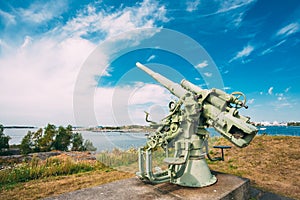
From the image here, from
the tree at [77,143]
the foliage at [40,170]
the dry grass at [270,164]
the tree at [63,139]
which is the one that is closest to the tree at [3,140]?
the tree at [63,139]

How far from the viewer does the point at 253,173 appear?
280 inches

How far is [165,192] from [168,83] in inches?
107

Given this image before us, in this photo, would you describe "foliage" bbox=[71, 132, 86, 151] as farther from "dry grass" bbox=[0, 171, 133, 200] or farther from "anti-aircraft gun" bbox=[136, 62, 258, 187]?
"anti-aircraft gun" bbox=[136, 62, 258, 187]

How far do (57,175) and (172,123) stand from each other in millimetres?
5493

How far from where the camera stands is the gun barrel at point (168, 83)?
4.87 metres

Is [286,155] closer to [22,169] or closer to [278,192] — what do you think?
[278,192]

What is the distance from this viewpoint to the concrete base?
3.95m

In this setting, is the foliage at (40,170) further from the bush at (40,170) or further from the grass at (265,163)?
the grass at (265,163)

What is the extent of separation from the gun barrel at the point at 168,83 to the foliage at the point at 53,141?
12114mm

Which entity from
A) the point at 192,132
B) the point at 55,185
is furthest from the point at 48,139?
the point at 192,132

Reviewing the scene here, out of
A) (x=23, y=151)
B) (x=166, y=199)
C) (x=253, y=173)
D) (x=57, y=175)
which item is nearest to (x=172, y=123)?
(x=166, y=199)

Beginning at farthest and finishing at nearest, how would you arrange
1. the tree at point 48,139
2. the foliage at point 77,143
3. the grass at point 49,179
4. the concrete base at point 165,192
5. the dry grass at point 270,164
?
the foliage at point 77,143
the tree at point 48,139
the dry grass at point 270,164
the grass at point 49,179
the concrete base at point 165,192

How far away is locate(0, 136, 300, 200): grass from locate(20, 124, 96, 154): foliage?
25.9 feet

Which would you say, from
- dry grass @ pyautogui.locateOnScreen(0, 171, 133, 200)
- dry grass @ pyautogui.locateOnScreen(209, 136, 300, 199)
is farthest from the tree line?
dry grass @ pyautogui.locateOnScreen(209, 136, 300, 199)
